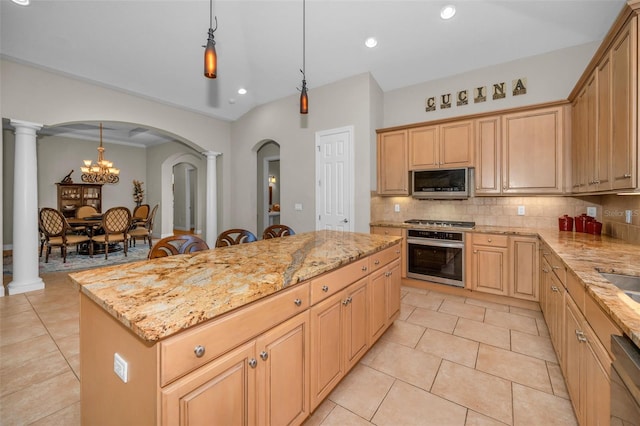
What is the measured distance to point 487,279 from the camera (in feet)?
11.1

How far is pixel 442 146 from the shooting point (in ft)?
12.8

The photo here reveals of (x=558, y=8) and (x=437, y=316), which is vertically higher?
(x=558, y=8)

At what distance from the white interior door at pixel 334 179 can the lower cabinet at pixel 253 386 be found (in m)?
3.12

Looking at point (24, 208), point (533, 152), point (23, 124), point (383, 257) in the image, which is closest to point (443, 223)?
point (533, 152)

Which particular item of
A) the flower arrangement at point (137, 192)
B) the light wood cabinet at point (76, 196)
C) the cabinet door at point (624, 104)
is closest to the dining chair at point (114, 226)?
the light wood cabinet at point (76, 196)

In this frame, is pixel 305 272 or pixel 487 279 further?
pixel 487 279

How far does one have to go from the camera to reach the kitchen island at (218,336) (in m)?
0.88

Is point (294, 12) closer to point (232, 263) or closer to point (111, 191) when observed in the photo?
point (232, 263)

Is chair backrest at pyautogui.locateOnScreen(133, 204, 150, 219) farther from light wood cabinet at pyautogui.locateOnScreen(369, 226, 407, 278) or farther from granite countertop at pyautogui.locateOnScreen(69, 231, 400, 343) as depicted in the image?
granite countertop at pyautogui.locateOnScreen(69, 231, 400, 343)

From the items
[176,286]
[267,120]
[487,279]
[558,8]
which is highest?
[558,8]

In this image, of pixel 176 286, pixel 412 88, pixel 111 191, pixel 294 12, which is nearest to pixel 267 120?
pixel 294 12

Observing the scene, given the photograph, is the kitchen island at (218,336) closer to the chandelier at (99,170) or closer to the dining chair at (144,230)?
the dining chair at (144,230)

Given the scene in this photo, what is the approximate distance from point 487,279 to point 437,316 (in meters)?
0.94

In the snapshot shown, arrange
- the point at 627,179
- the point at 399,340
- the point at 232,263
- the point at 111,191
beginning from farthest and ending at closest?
the point at 111,191, the point at 399,340, the point at 627,179, the point at 232,263
